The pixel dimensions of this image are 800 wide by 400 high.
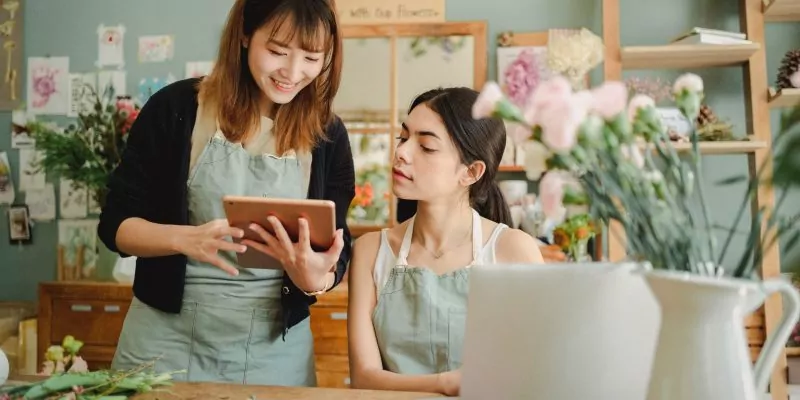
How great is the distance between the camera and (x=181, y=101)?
4.55 feet

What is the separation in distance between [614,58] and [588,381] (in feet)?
7.67

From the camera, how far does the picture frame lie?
3.49m

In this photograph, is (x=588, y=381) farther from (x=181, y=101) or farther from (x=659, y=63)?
(x=659, y=63)

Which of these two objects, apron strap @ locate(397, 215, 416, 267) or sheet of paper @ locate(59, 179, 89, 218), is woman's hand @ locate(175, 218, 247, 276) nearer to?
apron strap @ locate(397, 215, 416, 267)

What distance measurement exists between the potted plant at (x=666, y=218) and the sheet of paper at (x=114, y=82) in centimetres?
320

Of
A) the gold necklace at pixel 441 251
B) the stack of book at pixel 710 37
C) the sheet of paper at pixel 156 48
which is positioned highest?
the sheet of paper at pixel 156 48

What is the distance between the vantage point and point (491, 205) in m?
1.52

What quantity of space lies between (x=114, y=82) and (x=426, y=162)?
261cm

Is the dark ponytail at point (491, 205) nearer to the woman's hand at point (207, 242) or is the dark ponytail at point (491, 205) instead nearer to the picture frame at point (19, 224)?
the woman's hand at point (207, 242)

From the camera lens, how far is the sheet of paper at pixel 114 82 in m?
3.43

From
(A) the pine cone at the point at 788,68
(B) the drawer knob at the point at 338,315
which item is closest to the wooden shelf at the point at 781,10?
(A) the pine cone at the point at 788,68

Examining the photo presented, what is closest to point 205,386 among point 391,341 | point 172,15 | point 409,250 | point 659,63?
point 391,341

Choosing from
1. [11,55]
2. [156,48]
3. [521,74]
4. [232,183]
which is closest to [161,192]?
[232,183]

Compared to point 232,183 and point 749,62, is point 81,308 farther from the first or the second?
point 749,62
